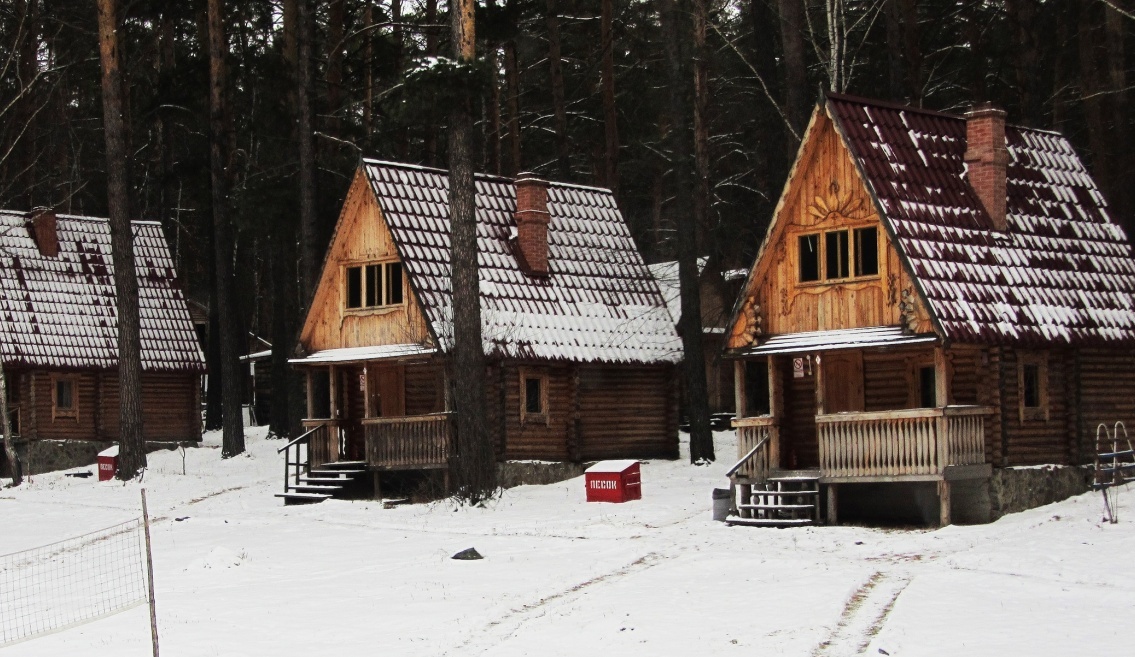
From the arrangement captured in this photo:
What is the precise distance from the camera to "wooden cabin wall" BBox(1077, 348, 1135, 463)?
27547mm

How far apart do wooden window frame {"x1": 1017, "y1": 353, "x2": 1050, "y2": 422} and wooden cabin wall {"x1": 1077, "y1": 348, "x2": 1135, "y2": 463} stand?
82 cm

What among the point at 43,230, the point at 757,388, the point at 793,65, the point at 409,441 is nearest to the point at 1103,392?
the point at 793,65

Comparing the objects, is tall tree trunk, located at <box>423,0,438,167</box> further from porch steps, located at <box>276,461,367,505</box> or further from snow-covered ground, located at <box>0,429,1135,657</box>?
snow-covered ground, located at <box>0,429,1135,657</box>

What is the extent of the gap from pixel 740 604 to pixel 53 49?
3917cm

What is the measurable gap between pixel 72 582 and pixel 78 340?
70.8 ft

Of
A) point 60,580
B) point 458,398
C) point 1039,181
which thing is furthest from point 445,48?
point 60,580

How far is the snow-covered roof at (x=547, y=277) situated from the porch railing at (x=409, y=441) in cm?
168

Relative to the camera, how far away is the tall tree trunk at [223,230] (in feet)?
129

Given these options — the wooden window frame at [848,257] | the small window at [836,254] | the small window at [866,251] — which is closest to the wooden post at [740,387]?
the wooden window frame at [848,257]

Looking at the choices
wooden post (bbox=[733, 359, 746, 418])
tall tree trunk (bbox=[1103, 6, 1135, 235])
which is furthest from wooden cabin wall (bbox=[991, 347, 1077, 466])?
tall tree trunk (bbox=[1103, 6, 1135, 235])

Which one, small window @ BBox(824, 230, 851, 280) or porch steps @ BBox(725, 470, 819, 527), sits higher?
small window @ BBox(824, 230, 851, 280)

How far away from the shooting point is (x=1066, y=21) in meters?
41.7

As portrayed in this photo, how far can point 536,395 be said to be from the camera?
109ft

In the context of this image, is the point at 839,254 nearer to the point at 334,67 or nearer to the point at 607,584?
the point at 607,584
